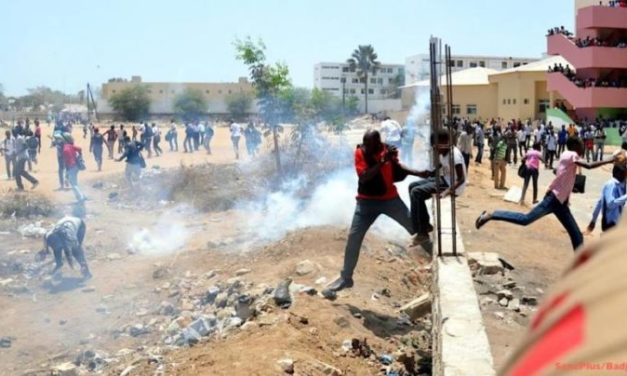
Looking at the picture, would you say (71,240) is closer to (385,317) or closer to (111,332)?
(111,332)

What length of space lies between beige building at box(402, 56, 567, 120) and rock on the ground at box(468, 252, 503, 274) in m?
31.6

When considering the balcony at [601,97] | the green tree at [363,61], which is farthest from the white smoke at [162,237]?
the green tree at [363,61]

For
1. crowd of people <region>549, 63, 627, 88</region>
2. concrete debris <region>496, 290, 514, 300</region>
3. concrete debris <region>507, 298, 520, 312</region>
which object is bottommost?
concrete debris <region>507, 298, 520, 312</region>

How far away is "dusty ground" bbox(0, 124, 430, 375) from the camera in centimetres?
529

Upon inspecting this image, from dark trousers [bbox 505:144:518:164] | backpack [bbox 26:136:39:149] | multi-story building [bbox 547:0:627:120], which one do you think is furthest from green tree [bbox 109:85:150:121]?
dark trousers [bbox 505:144:518:164]

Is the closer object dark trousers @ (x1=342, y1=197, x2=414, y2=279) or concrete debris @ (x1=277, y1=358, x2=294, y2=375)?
concrete debris @ (x1=277, y1=358, x2=294, y2=375)

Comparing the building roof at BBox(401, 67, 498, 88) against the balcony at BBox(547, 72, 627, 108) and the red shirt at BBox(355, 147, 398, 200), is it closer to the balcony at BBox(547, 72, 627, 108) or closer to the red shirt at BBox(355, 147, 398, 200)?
the balcony at BBox(547, 72, 627, 108)

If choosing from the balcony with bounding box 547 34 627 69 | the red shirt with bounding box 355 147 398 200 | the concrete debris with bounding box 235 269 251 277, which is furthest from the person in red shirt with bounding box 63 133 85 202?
the balcony with bounding box 547 34 627 69

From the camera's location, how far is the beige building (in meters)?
44.6

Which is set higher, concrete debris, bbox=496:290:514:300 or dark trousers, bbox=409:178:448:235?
dark trousers, bbox=409:178:448:235

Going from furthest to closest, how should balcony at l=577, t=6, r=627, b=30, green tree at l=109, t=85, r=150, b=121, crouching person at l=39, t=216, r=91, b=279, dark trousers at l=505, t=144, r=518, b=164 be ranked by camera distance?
1. green tree at l=109, t=85, r=150, b=121
2. balcony at l=577, t=6, r=627, b=30
3. dark trousers at l=505, t=144, r=518, b=164
4. crouching person at l=39, t=216, r=91, b=279

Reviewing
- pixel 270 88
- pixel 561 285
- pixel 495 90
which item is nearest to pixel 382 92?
pixel 495 90

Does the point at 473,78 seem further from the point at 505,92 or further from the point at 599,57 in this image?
the point at 599,57

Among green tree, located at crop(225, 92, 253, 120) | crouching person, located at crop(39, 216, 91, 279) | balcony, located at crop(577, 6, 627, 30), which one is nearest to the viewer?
crouching person, located at crop(39, 216, 91, 279)
